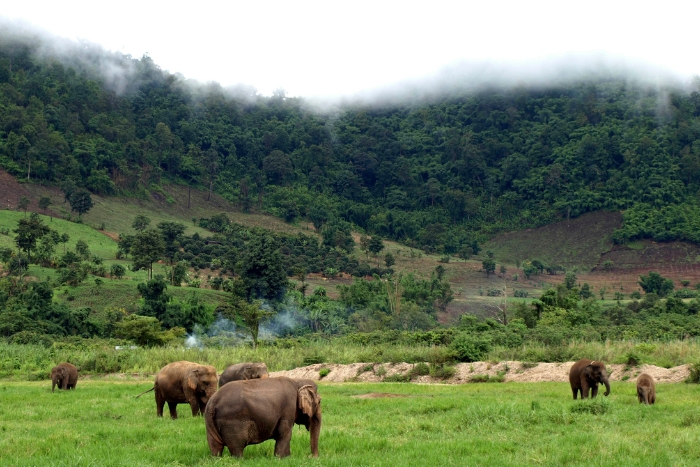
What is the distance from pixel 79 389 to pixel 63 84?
12348cm

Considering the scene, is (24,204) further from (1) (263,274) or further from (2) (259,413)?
(2) (259,413)

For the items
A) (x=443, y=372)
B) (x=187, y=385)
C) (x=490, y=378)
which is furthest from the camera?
(x=443, y=372)

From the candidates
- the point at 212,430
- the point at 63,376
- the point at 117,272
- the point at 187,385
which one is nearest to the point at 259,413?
the point at 212,430

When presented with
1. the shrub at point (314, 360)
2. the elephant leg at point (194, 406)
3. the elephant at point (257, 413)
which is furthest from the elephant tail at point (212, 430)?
the shrub at point (314, 360)

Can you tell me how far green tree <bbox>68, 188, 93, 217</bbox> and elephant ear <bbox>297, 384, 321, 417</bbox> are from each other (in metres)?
86.2

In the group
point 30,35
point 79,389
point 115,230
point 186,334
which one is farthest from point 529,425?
point 30,35

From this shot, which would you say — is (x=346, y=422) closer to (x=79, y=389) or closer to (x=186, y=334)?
(x=79, y=389)

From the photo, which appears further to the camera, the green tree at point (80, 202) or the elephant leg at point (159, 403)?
the green tree at point (80, 202)

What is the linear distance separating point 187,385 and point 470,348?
17.3 metres

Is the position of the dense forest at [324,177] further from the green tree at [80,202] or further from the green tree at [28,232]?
the green tree at [80,202]

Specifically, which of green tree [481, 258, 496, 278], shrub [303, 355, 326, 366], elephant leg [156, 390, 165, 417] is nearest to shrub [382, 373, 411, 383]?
shrub [303, 355, 326, 366]

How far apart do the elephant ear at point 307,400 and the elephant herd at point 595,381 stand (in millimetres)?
8866

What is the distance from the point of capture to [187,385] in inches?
557

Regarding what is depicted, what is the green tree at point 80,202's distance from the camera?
89375mm
